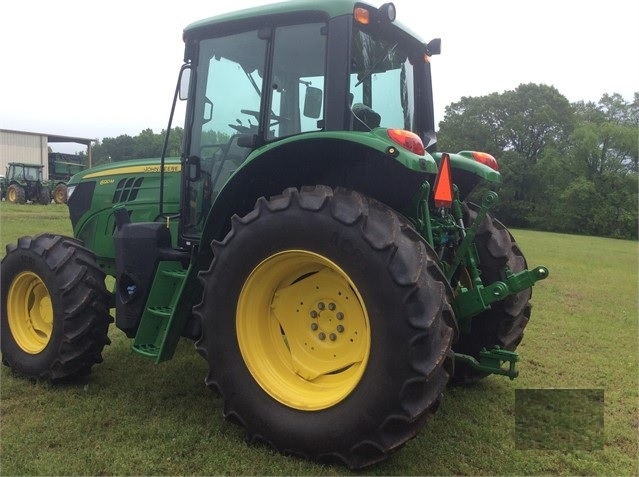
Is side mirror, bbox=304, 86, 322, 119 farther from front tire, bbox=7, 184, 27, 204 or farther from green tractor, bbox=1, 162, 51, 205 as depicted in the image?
front tire, bbox=7, 184, 27, 204

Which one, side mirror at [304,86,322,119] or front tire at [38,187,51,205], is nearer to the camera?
side mirror at [304,86,322,119]

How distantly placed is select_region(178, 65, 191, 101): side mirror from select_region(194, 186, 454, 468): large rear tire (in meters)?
1.30

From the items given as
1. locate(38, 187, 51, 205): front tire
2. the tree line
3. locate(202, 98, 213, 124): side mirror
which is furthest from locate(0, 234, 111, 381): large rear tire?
the tree line

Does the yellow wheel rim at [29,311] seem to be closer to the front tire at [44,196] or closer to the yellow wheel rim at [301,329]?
the yellow wheel rim at [301,329]

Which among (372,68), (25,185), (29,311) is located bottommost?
(25,185)

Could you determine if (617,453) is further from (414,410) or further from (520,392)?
(414,410)

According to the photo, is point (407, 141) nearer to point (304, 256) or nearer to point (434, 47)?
point (304, 256)

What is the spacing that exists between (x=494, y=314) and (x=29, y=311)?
3.63m

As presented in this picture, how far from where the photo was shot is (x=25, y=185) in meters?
28.6

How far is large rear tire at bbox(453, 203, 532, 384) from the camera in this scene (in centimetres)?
399

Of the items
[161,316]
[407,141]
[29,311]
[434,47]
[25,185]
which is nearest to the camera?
[407,141]

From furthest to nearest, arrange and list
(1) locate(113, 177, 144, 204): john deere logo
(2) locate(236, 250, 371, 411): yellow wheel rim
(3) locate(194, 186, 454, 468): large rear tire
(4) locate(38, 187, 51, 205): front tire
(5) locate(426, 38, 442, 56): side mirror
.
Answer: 1. (4) locate(38, 187, 51, 205): front tire
2. (1) locate(113, 177, 144, 204): john deere logo
3. (5) locate(426, 38, 442, 56): side mirror
4. (2) locate(236, 250, 371, 411): yellow wheel rim
5. (3) locate(194, 186, 454, 468): large rear tire

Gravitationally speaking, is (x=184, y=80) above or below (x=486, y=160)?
above

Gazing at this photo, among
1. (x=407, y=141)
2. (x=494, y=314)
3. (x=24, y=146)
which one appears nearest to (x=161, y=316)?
(x=407, y=141)
